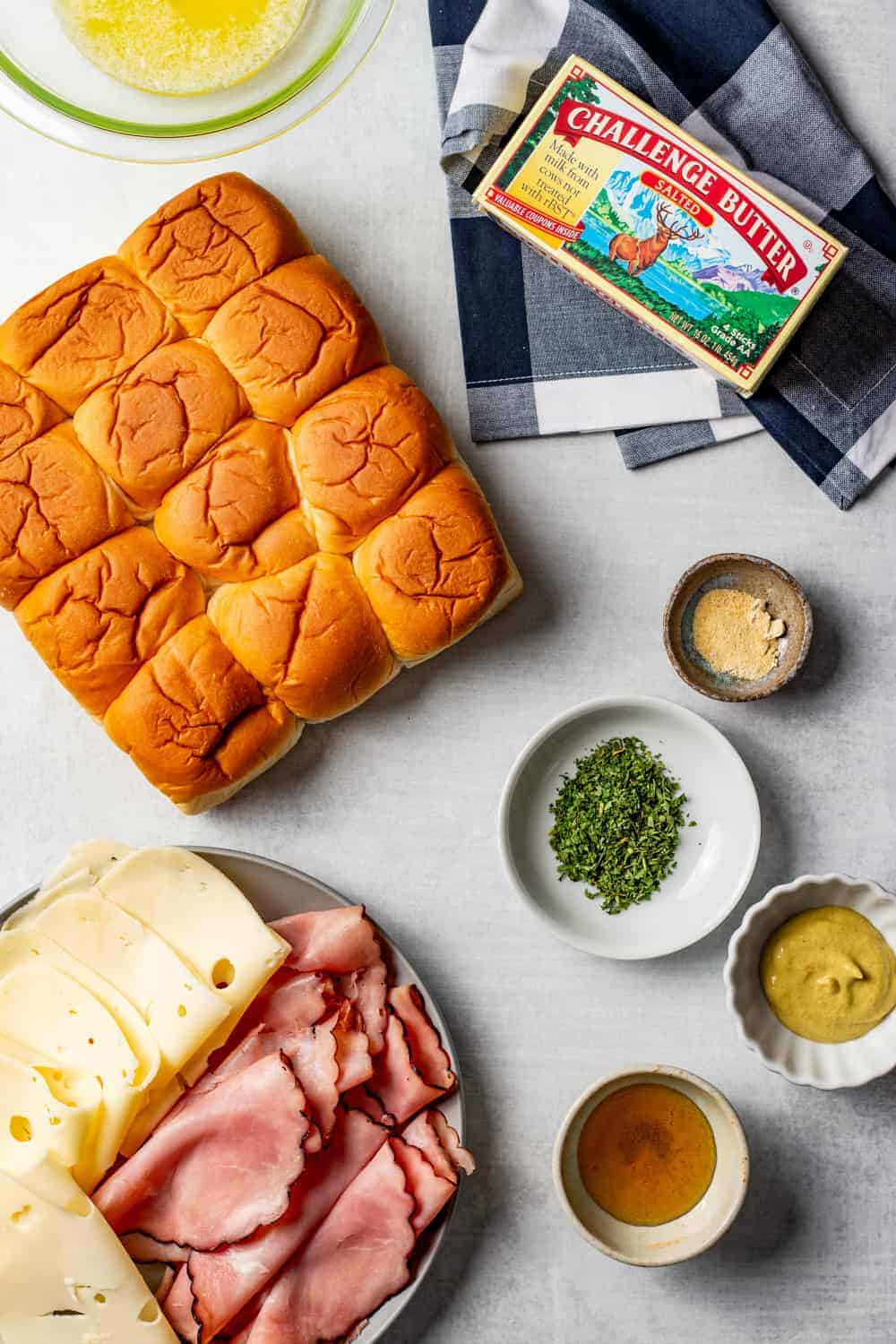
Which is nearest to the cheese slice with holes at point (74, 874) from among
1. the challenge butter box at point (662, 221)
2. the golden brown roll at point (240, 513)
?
the golden brown roll at point (240, 513)

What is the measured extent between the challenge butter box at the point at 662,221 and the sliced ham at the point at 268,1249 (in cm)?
163

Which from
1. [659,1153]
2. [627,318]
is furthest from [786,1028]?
[627,318]

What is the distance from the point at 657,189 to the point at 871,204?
474 mm

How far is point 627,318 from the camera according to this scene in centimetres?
233

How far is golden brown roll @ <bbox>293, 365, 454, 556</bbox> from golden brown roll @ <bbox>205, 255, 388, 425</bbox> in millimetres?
41

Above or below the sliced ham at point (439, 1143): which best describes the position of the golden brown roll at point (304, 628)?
above

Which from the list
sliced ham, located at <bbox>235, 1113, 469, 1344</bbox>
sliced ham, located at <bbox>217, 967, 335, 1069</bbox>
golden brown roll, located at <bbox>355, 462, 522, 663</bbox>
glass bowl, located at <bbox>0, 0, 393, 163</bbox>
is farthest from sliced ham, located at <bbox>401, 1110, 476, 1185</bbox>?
glass bowl, located at <bbox>0, 0, 393, 163</bbox>

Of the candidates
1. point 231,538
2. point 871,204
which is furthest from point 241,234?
point 871,204

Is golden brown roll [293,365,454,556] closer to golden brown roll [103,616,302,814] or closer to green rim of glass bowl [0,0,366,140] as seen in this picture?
golden brown roll [103,616,302,814]

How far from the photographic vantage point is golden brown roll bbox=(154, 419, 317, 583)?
206cm

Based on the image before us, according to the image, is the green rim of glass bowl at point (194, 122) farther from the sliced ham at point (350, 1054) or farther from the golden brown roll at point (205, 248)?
the sliced ham at point (350, 1054)

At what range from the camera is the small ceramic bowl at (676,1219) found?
6.89 feet

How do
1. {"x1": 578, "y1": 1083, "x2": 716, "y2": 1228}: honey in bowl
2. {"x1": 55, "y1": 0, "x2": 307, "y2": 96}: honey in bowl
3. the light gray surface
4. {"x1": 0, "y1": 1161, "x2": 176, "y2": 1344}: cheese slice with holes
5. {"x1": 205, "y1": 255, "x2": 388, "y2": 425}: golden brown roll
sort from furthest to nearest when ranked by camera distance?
the light gray surface < {"x1": 578, "y1": 1083, "x2": 716, "y2": 1228}: honey in bowl < {"x1": 205, "y1": 255, "x2": 388, "y2": 425}: golden brown roll < {"x1": 0, "y1": 1161, "x2": 176, "y2": 1344}: cheese slice with holes < {"x1": 55, "y1": 0, "x2": 307, "y2": 96}: honey in bowl

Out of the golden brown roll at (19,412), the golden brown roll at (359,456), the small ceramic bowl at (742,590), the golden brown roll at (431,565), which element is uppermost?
the golden brown roll at (19,412)
